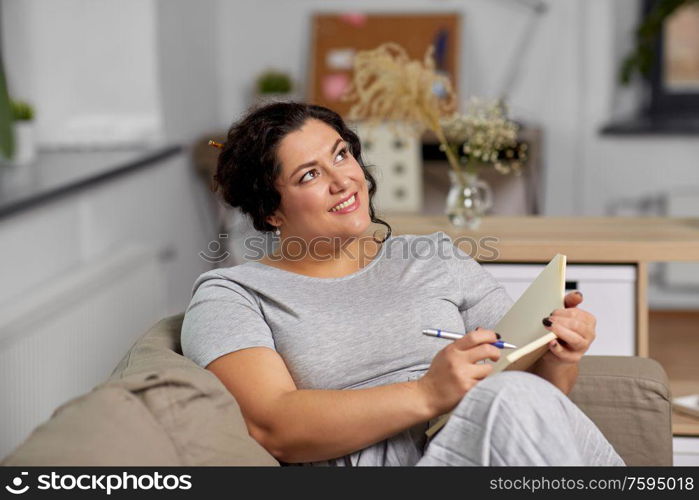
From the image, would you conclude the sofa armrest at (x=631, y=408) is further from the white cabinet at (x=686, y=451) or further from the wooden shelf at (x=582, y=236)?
the wooden shelf at (x=582, y=236)

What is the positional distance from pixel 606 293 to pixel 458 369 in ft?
3.12

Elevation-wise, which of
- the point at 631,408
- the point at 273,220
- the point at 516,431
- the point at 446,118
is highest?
the point at 446,118

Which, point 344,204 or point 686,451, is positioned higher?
point 344,204

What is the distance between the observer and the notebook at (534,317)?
4.94 ft

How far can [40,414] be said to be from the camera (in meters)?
2.58

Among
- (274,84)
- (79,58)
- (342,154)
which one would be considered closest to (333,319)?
(342,154)

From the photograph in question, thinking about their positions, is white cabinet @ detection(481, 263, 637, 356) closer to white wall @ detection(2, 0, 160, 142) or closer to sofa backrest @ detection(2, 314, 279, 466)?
sofa backrest @ detection(2, 314, 279, 466)

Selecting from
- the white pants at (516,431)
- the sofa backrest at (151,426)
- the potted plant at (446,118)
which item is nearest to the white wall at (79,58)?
the potted plant at (446,118)

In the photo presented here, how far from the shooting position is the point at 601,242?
232 centimetres

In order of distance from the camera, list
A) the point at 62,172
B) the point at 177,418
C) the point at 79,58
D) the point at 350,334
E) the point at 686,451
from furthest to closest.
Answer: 1. the point at 79,58
2. the point at 62,172
3. the point at 686,451
4. the point at 350,334
5. the point at 177,418

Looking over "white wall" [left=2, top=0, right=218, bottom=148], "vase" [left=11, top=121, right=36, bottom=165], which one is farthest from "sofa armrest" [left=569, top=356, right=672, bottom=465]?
"white wall" [left=2, top=0, right=218, bottom=148]

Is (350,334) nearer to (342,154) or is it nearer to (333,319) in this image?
(333,319)

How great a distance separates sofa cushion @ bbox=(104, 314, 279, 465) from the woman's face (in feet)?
1.13

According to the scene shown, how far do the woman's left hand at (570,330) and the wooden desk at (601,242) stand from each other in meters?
0.60
